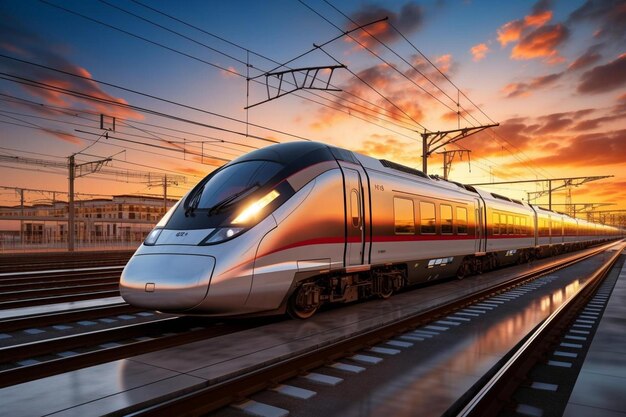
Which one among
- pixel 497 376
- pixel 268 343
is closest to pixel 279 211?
pixel 268 343

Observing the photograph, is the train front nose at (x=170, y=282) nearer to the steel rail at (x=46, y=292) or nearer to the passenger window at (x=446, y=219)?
the steel rail at (x=46, y=292)

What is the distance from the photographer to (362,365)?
20.4 feet

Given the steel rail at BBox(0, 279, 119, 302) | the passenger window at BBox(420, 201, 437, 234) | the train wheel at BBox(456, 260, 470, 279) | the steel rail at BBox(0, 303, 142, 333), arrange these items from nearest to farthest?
the steel rail at BBox(0, 303, 142, 333) < the steel rail at BBox(0, 279, 119, 302) < the passenger window at BBox(420, 201, 437, 234) < the train wheel at BBox(456, 260, 470, 279)

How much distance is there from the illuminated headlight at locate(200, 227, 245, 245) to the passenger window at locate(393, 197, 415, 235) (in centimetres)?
480

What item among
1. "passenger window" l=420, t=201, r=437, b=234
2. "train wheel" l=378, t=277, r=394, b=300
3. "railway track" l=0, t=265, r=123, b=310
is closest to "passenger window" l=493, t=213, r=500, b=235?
"passenger window" l=420, t=201, r=437, b=234

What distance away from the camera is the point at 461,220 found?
15.3 m

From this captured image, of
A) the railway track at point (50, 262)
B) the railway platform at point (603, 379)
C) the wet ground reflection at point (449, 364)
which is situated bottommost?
the railway platform at point (603, 379)

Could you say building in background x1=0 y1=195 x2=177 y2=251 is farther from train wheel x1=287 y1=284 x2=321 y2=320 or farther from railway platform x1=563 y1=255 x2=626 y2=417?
railway platform x1=563 y1=255 x2=626 y2=417

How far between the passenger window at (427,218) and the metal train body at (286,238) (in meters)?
0.03

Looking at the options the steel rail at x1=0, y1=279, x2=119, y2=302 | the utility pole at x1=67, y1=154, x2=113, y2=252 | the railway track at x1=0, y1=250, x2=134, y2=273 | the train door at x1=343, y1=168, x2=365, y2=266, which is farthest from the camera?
the utility pole at x1=67, y1=154, x2=113, y2=252

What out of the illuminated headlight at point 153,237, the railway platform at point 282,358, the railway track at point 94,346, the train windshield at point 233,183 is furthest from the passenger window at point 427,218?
the illuminated headlight at point 153,237

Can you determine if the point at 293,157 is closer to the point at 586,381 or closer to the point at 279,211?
the point at 279,211

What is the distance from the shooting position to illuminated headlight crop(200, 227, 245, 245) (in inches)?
287

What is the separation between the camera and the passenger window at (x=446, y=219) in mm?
13852
